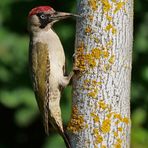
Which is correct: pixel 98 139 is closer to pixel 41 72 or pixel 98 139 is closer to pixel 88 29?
pixel 88 29

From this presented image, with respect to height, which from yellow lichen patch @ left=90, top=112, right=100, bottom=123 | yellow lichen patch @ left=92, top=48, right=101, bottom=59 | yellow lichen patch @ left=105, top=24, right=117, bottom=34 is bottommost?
yellow lichen patch @ left=90, top=112, right=100, bottom=123

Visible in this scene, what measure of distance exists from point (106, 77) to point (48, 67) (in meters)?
1.30

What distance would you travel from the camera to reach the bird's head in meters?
6.59

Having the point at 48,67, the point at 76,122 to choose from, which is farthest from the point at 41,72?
the point at 76,122

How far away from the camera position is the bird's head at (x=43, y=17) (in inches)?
259

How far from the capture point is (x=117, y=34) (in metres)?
5.39

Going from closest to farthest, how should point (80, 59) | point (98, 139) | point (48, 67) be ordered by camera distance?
point (98, 139)
point (80, 59)
point (48, 67)

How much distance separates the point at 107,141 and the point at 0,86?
141 inches

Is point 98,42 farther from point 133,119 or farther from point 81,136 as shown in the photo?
point 133,119

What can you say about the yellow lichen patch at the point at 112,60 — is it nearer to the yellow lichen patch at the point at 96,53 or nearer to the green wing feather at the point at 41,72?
the yellow lichen patch at the point at 96,53

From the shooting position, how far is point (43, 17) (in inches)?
263

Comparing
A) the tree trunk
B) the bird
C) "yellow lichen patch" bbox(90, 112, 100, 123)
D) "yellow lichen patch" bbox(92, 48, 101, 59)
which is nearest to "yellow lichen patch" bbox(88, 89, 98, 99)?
the tree trunk

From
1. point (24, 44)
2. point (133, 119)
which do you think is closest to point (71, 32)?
point (24, 44)

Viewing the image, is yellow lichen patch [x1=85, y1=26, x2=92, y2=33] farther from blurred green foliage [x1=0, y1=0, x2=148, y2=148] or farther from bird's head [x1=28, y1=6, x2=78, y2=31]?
blurred green foliage [x1=0, y1=0, x2=148, y2=148]
